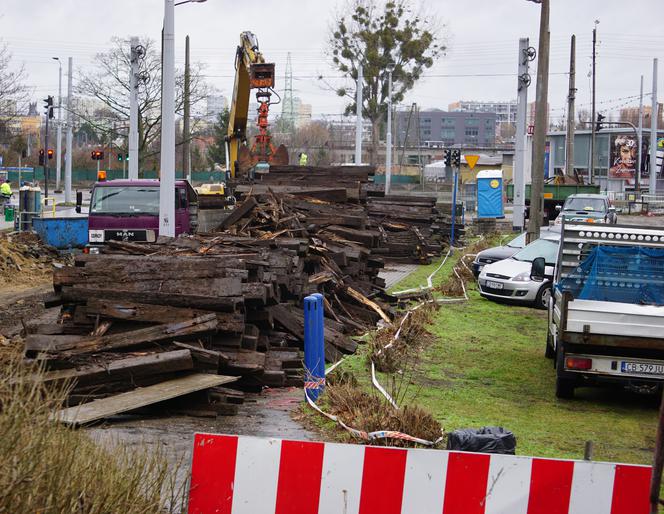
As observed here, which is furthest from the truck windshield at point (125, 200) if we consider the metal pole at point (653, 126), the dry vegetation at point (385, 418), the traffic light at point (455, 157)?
the metal pole at point (653, 126)

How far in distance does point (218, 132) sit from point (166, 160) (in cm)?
7638

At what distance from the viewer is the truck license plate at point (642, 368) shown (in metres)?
11.1

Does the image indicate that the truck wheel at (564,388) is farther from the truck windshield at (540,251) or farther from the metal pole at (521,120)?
the metal pole at (521,120)

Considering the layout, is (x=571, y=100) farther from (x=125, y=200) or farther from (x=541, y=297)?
(x=125, y=200)

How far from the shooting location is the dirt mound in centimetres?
2358

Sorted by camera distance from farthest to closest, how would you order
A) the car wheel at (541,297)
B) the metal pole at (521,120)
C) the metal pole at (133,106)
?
1. the metal pole at (521,120)
2. the metal pole at (133,106)
3. the car wheel at (541,297)

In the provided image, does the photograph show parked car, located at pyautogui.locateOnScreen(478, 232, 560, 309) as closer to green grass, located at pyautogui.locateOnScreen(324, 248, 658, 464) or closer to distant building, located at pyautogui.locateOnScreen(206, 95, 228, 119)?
green grass, located at pyautogui.locateOnScreen(324, 248, 658, 464)

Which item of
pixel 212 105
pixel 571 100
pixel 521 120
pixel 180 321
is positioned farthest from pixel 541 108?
pixel 212 105

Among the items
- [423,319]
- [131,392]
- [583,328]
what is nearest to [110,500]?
[131,392]

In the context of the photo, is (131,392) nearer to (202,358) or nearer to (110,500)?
(202,358)

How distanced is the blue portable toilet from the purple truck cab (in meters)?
20.9

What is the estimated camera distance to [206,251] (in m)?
14.0

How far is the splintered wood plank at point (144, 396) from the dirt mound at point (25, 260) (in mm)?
13866

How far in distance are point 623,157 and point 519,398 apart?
87674mm
